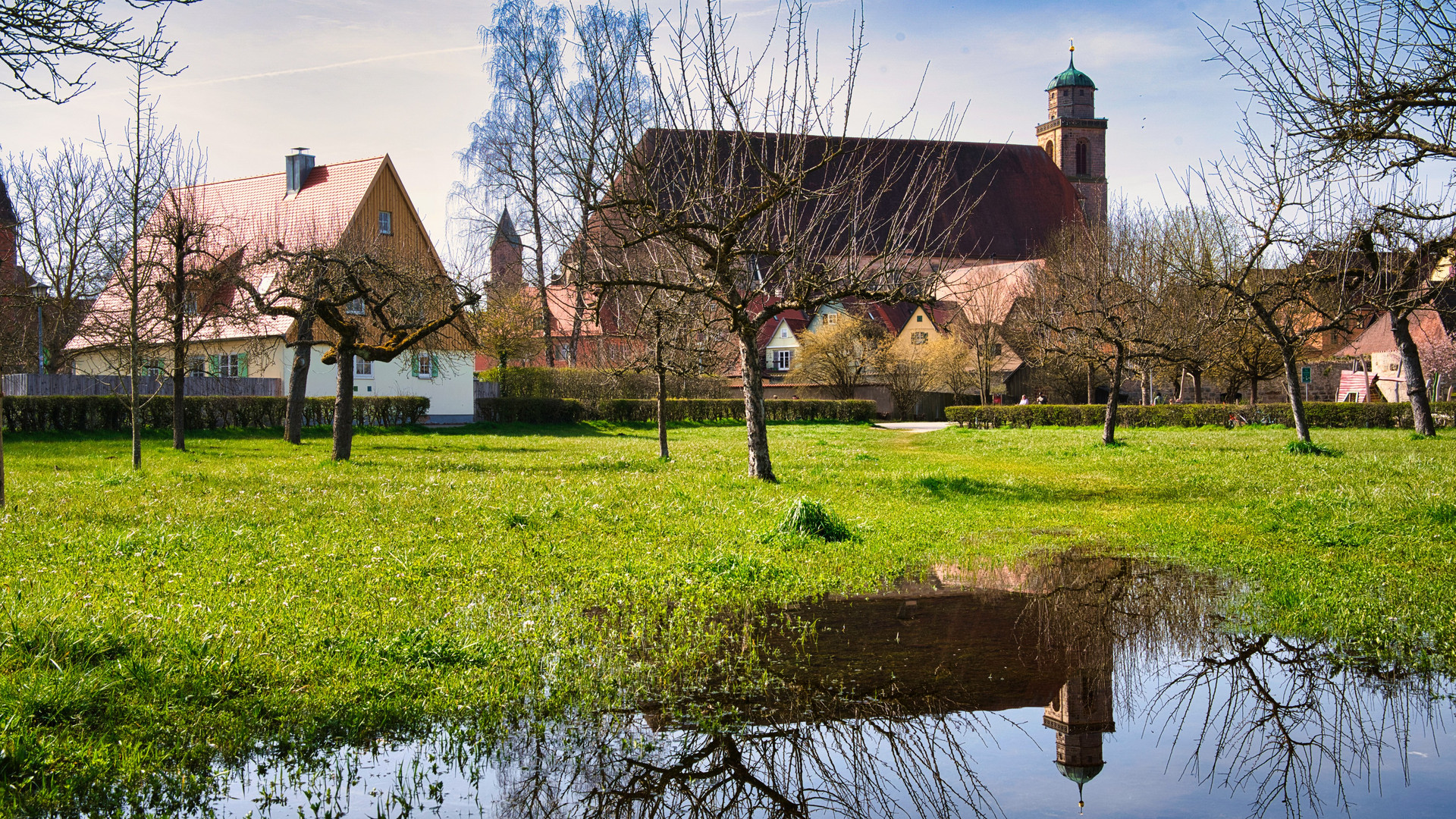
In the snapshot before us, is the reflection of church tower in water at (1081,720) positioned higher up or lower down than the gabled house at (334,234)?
lower down

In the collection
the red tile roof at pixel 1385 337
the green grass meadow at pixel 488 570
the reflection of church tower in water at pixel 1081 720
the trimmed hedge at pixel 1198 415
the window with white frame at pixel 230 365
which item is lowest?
the reflection of church tower in water at pixel 1081 720

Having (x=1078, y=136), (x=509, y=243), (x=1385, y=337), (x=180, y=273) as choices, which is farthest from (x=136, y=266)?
(x=1078, y=136)

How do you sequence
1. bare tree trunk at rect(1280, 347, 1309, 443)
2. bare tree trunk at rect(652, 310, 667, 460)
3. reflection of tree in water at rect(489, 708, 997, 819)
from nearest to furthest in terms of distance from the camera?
1. reflection of tree in water at rect(489, 708, 997, 819)
2. bare tree trunk at rect(652, 310, 667, 460)
3. bare tree trunk at rect(1280, 347, 1309, 443)

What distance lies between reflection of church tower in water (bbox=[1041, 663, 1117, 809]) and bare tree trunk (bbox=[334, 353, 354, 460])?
17.7 metres

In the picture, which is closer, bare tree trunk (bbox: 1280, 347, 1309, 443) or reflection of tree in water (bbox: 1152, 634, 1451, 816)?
reflection of tree in water (bbox: 1152, 634, 1451, 816)

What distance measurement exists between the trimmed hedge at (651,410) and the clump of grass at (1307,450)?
2225 cm

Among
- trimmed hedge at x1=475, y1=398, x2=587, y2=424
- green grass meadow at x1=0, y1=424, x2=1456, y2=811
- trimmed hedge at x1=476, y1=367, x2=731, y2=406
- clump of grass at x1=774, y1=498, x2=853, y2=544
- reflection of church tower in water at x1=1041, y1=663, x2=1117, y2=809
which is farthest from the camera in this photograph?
trimmed hedge at x1=476, y1=367, x2=731, y2=406

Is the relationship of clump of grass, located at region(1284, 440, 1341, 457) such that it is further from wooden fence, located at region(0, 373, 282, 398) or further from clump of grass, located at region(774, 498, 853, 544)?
wooden fence, located at region(0, 373, 282, 398)

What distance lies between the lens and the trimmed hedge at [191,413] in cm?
2517

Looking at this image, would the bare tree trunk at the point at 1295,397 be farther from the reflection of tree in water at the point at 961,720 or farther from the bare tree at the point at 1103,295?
the reflection of tree in water at the point at 961,720

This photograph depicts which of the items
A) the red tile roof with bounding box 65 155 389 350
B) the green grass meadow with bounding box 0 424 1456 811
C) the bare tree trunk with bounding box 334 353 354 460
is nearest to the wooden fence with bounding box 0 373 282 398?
the red tile roof with bounding box 65 155 389 350

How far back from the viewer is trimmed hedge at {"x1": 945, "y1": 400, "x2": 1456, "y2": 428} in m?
34.4

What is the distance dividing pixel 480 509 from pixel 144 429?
2031 centimetres

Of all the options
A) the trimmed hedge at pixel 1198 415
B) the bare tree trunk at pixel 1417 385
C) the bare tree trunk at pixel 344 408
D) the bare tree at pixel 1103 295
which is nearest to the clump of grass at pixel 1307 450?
the bare tree at pixel 1103 295
